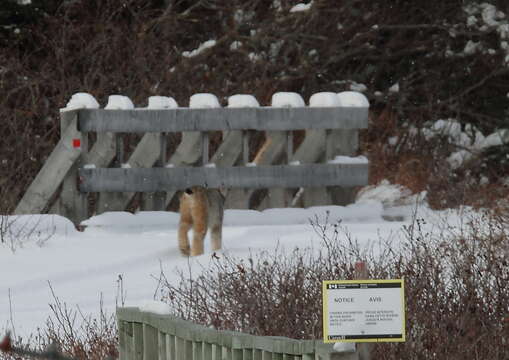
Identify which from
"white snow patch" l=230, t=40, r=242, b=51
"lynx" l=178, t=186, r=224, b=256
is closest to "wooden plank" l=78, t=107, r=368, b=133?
"lynx" l=178, t=186, r=224, b=256

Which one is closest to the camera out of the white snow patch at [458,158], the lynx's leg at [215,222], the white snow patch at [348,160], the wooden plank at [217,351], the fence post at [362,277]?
the fence post at [362,277]

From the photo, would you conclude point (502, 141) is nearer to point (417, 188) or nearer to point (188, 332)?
point (417, 188)

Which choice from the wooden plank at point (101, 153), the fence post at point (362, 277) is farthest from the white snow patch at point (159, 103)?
the fence post at point (362, 277)

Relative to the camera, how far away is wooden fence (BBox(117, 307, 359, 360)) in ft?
14.5

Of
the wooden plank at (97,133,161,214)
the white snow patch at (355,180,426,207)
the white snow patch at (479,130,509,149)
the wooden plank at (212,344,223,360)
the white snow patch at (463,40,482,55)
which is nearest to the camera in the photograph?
the wooden plank at (212,344,223,360)

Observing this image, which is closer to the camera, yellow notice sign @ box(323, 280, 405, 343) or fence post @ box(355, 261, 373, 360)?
yellow notice sign @ box(323, 280, 405, 343)

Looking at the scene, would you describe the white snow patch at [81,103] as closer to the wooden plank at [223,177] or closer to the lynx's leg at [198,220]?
the wooden plank at [223,177]

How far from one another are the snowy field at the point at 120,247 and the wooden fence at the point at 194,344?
181 cm

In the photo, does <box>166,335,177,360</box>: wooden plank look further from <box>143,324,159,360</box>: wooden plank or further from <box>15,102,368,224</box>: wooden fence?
<box>15,102,368,224</box>: wooden fence

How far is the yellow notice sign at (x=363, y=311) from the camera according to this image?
4.21m

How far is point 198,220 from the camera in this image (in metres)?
9.73

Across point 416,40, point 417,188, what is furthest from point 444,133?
point 417,188

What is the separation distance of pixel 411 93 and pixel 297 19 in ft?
8.37

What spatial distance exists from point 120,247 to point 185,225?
3.18ft
